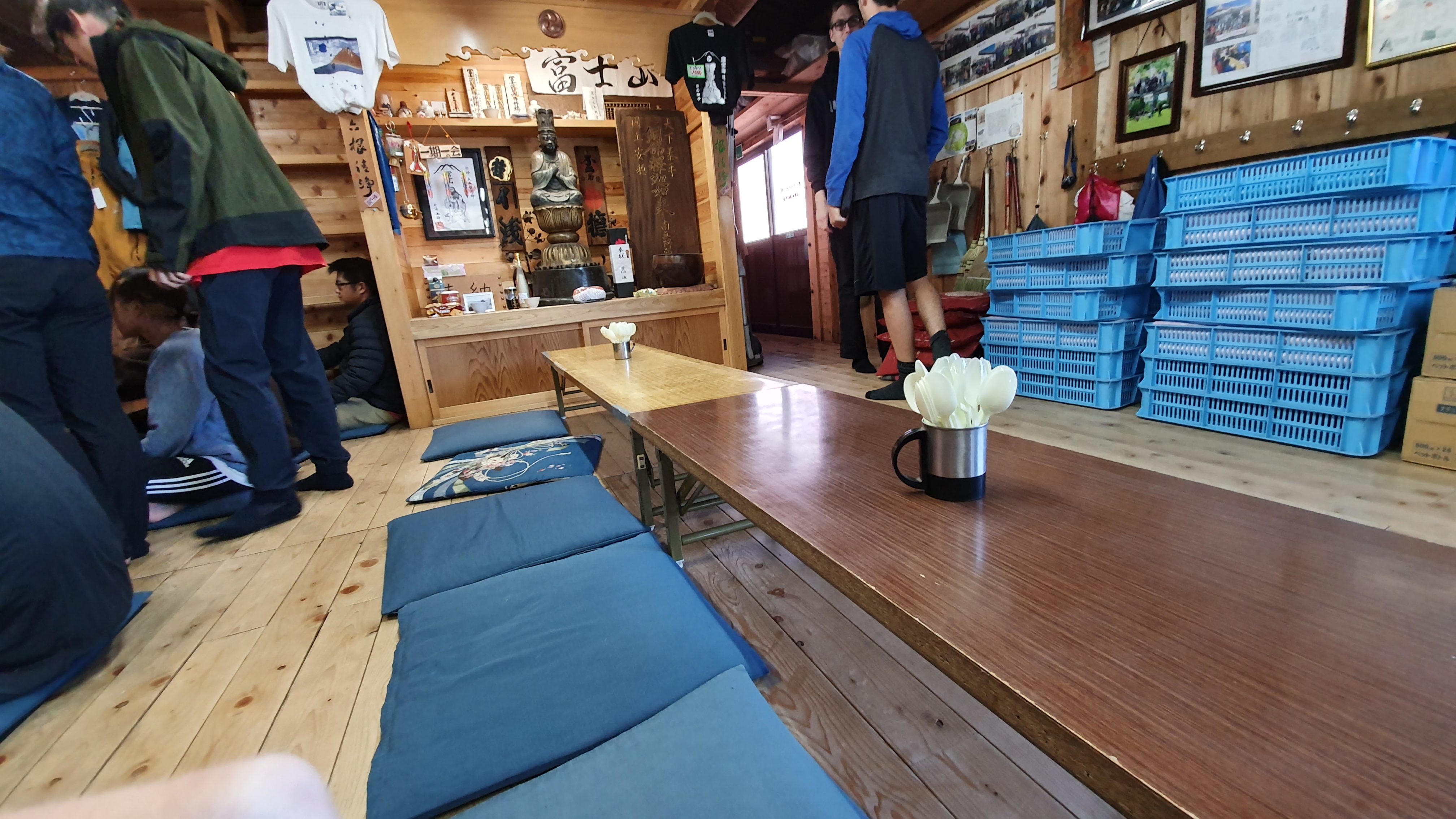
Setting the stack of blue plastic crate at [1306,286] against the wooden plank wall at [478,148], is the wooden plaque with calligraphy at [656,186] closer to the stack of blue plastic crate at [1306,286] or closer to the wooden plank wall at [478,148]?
the wooden plank wall at [478,148]

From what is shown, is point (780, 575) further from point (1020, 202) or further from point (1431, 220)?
point (1020, 202)

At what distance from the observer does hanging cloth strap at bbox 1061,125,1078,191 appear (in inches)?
119

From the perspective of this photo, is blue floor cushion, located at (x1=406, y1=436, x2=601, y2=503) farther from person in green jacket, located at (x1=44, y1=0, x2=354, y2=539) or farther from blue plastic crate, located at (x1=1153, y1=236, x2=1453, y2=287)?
blue plastic crate, located at (x1=1153, y1=236, x2=1453, y2=287)

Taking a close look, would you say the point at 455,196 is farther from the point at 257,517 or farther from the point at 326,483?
the point at 257,517

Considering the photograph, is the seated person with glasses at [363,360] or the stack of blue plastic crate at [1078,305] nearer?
the stack of blue plastic crate at [1078,305]

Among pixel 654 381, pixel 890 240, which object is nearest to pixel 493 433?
pixel 654 381

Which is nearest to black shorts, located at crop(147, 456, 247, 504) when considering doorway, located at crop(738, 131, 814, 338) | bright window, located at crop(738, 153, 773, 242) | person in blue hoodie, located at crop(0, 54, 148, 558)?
person in blue hoodie, located at crop(0, 54, 148, 558)

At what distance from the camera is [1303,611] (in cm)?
44

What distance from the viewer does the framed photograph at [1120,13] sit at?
2.57 meters

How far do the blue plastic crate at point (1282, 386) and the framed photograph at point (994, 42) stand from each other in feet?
6.32

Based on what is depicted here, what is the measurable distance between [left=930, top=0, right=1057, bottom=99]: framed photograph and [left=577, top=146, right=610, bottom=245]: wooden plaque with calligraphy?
2.34 m

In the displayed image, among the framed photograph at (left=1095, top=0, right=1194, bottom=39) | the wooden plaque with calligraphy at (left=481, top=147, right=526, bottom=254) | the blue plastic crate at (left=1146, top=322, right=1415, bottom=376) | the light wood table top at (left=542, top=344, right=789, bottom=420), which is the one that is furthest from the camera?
the wooden plaque with calligraphy at (left=481, top=147, right=526, bottom=254)

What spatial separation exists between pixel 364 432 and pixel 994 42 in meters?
4.31

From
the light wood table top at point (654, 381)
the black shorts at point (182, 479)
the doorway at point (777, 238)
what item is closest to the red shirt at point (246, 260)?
the black shorts at point (182, 479)
